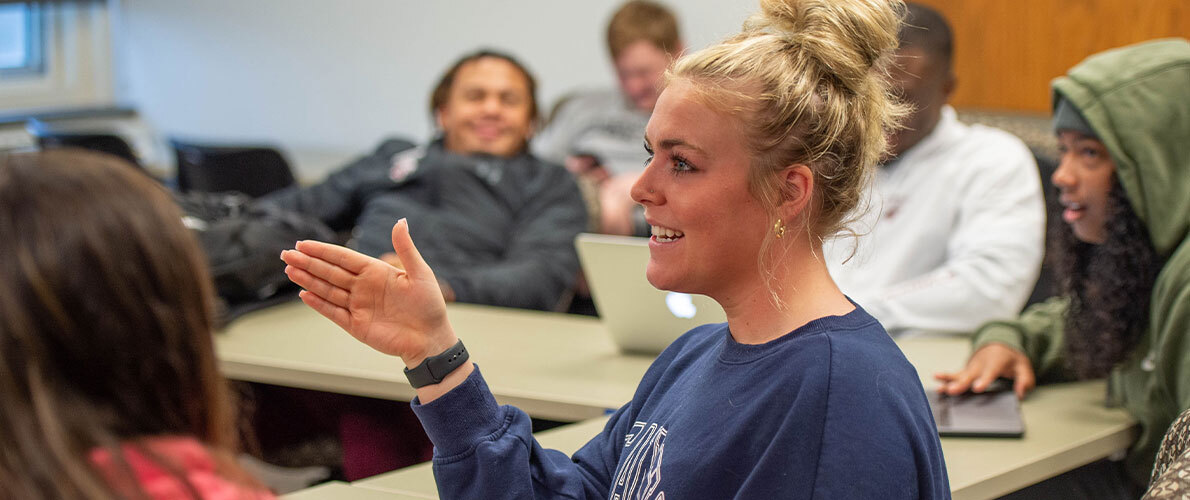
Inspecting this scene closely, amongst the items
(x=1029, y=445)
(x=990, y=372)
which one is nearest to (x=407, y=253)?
(x=1029, y=445)

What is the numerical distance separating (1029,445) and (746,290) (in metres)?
0.67

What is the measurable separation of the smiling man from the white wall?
3.50 ft

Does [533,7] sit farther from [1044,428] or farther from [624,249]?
[1044,428]

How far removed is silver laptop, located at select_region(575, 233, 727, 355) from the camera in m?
1.89

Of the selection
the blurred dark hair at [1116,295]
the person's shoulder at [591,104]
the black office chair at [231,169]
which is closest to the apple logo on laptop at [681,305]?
the blurred dark hair at [1116,295]

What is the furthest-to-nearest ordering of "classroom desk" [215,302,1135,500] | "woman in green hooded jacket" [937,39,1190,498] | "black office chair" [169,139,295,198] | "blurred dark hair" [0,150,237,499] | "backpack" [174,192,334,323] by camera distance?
1. "black office chair" [169,139,295,198]
2. "backpack" [174,192,334,323]
3. "woman in green hooded jacket" [937,39,1190,498]
4. "classroom desk" [215,302,1135,500]
5. "blurred dark hair" [0,150,237,499]

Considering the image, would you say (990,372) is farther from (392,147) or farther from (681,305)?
(392,147)

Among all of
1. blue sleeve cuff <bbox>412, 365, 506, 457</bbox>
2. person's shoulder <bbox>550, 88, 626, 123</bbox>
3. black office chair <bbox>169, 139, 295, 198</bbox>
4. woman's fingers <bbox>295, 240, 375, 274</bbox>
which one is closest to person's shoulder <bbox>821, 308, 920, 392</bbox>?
blue sleeve cuff <bbox>412, 365, 506, 457</bbox>

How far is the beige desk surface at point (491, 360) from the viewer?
1795mm

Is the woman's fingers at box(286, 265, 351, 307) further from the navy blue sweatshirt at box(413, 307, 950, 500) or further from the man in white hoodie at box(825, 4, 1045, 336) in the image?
the man in white hoodie at box(825, 4, 1045, 336)

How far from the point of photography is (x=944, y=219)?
8.18 ft

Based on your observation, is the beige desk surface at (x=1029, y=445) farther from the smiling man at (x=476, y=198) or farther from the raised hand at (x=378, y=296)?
the smiling man at (x=476, y=198)

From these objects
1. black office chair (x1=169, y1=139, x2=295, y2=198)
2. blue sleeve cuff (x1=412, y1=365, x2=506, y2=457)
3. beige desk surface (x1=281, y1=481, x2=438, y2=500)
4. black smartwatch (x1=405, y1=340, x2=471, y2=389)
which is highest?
black smartwatch (x1=405, y1=340, x2=471, y2=389)

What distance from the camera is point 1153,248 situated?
179 cm
